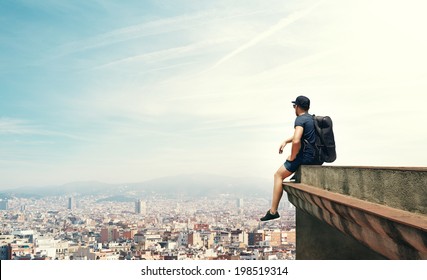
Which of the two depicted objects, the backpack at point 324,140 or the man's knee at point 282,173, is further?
the man's knee at point 282,173

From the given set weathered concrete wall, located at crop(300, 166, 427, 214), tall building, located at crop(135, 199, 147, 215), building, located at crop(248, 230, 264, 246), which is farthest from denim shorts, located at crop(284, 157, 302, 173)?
tall building, located at crop(135, 199, 147, 215)

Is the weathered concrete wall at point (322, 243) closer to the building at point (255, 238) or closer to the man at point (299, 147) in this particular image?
the man at point (299, 147)

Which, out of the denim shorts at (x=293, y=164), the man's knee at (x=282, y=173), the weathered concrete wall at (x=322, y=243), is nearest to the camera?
the weathered concrete wall at (x=322, y=243)

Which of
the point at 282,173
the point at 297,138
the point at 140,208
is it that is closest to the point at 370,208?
the point at 297,138

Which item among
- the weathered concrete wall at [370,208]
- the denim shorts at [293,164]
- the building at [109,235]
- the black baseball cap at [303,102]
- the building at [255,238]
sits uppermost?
the black baseball cap at [303,102]

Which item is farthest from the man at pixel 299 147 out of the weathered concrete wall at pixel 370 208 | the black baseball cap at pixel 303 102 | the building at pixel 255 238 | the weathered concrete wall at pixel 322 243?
the building at pixel 255 238

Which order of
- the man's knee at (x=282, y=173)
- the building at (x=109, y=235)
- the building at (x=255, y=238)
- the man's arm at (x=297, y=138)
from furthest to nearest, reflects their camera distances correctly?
1. the building at (x=109, y=235)
2. the building at (x=255, y=238)
3. the man's knee at (x=282, y=173)
4. the man's arm at (x=297, y=138)

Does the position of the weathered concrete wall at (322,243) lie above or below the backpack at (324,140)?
below
